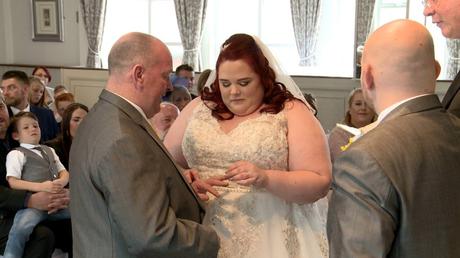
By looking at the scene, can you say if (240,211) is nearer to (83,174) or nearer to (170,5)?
(83,174)

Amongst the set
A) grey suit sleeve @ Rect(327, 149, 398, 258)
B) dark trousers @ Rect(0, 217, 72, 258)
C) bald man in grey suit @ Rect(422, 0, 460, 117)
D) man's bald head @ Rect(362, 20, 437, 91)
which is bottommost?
dark trousers @ Rect(0, 217, 72, 258)

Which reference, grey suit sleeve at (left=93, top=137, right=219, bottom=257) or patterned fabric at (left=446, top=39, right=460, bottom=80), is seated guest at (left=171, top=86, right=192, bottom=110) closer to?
grey suit sleeve at (left=93, top=137, right=219, bottom=257)

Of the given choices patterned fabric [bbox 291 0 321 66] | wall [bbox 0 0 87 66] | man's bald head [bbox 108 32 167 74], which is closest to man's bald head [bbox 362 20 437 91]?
man's bald head [bbox 108 32 167 74]

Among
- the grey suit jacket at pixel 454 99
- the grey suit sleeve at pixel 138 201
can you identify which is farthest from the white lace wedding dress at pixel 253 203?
the grey suit jacket at pixel 454 99

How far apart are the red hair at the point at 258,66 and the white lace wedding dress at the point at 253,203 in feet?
0.18

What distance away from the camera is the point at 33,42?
9.45 m

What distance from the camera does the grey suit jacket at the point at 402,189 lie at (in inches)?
50.0

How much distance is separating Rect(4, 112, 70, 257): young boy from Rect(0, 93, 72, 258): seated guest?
0.12ft

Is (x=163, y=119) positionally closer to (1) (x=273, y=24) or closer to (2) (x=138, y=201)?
(2) (x=138, y=201)

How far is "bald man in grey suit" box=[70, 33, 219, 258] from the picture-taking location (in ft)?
5.50

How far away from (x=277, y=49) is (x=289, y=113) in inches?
247

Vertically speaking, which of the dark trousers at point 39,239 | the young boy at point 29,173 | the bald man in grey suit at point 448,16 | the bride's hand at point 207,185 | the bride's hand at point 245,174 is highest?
the bald man in grey suit at point 448,16

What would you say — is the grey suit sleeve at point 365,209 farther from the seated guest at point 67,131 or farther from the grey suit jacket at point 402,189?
the seated guest at point 67,131

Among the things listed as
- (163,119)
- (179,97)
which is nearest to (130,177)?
(163,119)
